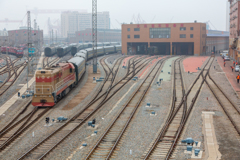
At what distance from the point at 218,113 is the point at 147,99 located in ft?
26.8

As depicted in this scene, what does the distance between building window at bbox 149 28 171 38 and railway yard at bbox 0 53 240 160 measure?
6155 centimetres

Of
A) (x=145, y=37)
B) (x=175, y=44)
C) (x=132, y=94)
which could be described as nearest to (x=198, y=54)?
(x=175, y=44)

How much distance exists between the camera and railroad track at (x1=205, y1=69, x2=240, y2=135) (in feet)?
79.8

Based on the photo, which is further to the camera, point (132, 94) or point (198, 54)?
point (198, 54)

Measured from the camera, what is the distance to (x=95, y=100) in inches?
1280

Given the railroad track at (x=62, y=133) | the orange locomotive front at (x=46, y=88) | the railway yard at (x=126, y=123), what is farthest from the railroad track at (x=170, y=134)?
the orange locomotive front at (x=46, y=88)

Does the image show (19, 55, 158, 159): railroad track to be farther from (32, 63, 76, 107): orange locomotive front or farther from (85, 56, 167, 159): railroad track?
(32, 63, 76, 107): orange locomotive front

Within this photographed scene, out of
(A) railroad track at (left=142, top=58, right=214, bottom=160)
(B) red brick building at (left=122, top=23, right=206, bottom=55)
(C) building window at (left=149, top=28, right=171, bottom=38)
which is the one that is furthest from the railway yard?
(C) building window at (left=149, top=28, right=171, bottom=38)

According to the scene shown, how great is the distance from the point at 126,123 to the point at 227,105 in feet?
38.6

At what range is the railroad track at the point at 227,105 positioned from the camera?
2431 cm

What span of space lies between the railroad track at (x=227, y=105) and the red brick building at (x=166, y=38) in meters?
60.3

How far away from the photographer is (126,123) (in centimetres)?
2342

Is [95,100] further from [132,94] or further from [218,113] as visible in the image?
[218,113]

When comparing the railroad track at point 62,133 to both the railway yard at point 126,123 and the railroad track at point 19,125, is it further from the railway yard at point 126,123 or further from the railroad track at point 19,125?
the railroad track at point 19,125
